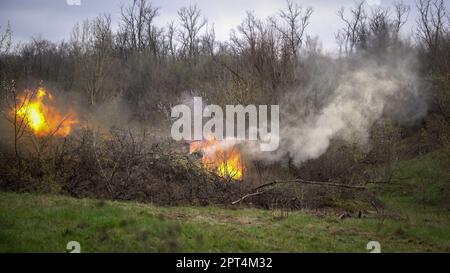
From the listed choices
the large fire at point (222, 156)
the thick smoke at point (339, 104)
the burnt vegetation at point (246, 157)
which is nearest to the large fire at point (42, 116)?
the burnt vegetation at point (246, 157)

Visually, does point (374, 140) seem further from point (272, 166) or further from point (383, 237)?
point (383, 237)

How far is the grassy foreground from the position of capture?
29.0 ft

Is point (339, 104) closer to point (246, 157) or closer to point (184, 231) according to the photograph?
point (246, 157)

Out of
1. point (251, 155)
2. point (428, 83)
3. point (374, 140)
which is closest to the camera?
point (251, 155)

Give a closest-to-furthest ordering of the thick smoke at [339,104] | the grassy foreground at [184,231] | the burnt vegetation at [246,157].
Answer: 1. the grassy foreground at [184,231]
2. the burnt vegetation at [246,157]
3. the thick smoke at [339,104]

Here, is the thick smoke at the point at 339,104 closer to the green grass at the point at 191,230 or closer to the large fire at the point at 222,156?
the large fire at the point at 222,156

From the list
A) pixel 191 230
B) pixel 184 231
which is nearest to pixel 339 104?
pixel 191 230

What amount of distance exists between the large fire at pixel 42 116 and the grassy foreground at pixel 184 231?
21.3 ft

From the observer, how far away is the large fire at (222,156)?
66.2ft

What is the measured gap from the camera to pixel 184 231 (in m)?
9.95

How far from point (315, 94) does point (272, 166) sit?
17.4 feet

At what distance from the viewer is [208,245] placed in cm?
923

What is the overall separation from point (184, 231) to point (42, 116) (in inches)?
555
